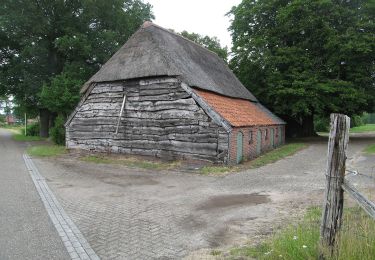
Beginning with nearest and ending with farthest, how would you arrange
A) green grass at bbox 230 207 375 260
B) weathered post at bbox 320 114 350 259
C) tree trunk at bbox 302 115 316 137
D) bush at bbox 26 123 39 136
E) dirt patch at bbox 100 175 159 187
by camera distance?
green grass at bbox 230 207 375 260
weathered post at bbox 320 114 350 259
dirt patch at bbox 100 175 159 187
tree trunk at bbox 302 115 316 137
bush at bbox 26 123 39 136

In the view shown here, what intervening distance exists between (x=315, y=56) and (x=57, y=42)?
1973 centimetres

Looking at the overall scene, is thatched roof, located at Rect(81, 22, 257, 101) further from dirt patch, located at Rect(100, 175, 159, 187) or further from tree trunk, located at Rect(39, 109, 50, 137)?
tree trunk, located at Rect(39, 109, 50, 137)

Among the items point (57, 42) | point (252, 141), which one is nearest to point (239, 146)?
point (252, 141)

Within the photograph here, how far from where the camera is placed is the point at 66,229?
6664 millimetres

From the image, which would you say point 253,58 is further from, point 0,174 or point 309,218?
point 309,218

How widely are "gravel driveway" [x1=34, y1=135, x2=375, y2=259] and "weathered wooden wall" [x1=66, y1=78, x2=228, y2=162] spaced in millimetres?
2094

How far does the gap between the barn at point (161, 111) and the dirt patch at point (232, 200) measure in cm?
491

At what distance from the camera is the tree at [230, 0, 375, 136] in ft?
83.5

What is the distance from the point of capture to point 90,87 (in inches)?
762

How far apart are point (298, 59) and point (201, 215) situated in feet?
72.2

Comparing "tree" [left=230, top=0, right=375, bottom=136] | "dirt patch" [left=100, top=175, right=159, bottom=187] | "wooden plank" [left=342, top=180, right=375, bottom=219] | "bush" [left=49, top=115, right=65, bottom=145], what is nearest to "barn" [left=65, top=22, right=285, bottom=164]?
"dirt patch" [left=100, top=175, right=159, bottom=187]

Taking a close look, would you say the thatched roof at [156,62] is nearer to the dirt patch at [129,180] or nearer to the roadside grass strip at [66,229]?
the dirt patch at [129,180]

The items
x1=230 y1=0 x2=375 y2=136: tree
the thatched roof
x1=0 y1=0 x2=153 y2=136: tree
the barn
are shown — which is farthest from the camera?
x1=0 y1=0 x2=153 y2=136: tree

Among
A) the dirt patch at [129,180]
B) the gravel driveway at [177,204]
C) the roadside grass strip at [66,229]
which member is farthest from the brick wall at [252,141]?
the roadside grass strip at [66,229]
